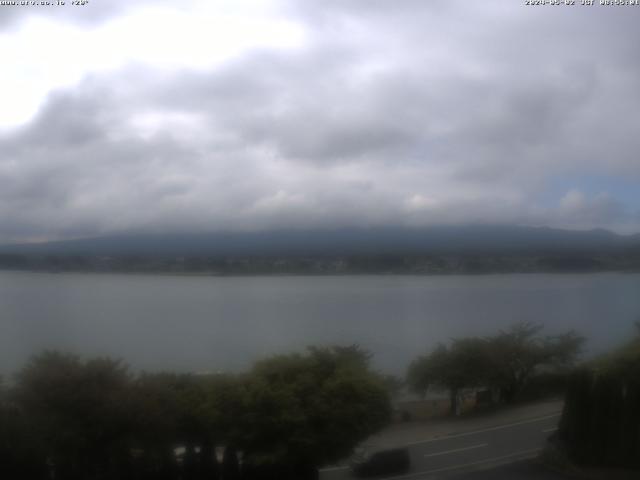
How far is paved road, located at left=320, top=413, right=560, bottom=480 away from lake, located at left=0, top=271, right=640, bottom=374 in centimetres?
108

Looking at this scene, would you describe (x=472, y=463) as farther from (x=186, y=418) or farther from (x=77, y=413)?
(x=77, y=413)

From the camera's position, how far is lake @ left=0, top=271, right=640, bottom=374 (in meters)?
8.72

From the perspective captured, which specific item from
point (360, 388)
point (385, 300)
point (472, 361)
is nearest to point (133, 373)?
point (360, 388)

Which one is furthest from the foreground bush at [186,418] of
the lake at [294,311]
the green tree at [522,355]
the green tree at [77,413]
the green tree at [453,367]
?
the green tree at [522,355]

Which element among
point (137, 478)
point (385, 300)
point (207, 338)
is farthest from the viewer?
point (385, 300)

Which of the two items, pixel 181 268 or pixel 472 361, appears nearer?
pixel 472 361

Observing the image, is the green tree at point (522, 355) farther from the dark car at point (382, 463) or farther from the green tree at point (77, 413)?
the green tree at point (77, 413)

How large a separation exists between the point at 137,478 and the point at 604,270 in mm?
6621

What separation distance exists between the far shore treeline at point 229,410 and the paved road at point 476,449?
0.82 feet

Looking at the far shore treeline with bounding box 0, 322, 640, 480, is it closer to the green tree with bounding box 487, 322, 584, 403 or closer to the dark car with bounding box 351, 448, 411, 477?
the green tree with bounding box 487, 322, 584, 403

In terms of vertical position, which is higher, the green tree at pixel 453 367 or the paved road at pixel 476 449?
the green tree at pixel 453 367

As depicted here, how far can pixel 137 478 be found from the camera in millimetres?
7840

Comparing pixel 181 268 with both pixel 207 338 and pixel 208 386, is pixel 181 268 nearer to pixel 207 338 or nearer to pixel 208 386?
pixel 207 338

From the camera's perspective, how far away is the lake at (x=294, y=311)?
8.72 meters
